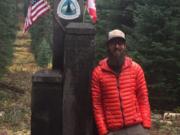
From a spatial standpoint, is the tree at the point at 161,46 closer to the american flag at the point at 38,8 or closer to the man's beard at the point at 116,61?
the american flag at the point at 38,8

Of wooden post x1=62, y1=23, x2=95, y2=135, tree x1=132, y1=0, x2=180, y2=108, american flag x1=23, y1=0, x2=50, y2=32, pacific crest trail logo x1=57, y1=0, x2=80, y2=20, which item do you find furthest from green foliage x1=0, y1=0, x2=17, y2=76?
wooden post x1=62, y1=23, x2=95, y2=135

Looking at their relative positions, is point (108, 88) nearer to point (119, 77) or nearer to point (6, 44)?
point (119, 77)

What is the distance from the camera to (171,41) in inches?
656

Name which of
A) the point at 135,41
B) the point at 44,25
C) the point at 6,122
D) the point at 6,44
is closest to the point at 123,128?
the point at 6,122

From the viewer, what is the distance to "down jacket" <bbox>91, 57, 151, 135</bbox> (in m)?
6.02

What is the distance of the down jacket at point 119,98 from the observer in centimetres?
602

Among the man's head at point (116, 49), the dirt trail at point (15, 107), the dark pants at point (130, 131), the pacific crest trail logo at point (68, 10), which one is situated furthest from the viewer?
the dirt trail at point (15, 107)

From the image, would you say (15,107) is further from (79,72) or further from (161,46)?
(79,72)

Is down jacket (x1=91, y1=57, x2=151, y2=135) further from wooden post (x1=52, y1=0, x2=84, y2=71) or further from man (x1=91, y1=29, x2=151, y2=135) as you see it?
wooden post (x1=52, y1=0, x2=84, y2=71)

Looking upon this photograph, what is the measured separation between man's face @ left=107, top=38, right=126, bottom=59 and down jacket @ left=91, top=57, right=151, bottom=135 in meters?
0.14

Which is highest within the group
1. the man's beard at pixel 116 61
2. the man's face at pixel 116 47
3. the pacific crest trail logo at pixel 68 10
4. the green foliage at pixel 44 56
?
the green foliage at pixel 44 56

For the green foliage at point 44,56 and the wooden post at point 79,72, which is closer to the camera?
the wooden post at point 79,72

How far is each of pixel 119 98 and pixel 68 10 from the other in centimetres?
268

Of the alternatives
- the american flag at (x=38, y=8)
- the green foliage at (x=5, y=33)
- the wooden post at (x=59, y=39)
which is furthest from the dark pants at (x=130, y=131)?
the green foliage at (x=5, y=33)
